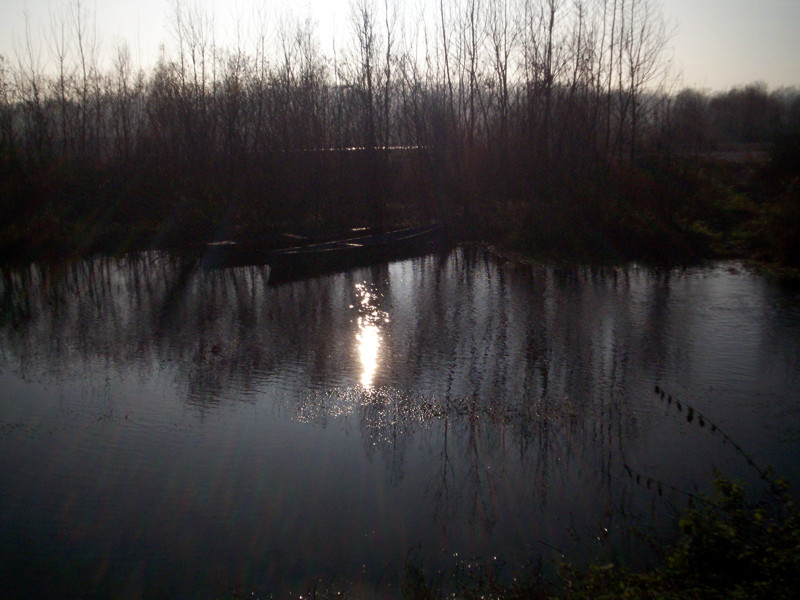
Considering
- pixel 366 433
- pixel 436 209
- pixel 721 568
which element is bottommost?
Result: pixel 366 433

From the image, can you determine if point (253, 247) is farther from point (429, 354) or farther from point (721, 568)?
point (721, 568)

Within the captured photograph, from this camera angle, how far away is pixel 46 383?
8.55 metres

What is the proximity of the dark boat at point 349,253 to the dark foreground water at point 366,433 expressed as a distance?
10.7 ft

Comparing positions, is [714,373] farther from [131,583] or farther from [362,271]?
[362,271]

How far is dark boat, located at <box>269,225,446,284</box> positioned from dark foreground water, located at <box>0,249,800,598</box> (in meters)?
3.25

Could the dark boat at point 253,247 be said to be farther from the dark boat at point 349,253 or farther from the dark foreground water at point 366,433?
the dark foreground water at point 366,433

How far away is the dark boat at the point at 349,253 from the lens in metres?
15.7

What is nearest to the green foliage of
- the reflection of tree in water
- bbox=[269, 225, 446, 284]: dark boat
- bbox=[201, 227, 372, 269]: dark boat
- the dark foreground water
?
the dark foreground water

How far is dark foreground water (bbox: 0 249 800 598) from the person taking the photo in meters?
4.75

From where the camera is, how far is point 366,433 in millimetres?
6703

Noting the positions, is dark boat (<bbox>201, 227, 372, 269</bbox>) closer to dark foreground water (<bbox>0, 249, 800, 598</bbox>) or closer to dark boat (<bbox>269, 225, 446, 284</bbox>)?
dark boat (<bbox>269, 225, 446, 284</bbox>)

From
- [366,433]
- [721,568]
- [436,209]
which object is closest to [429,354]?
[366,433]

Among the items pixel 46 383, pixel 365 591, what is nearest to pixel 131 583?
pixel 365 591

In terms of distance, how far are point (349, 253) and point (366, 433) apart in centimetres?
1083
